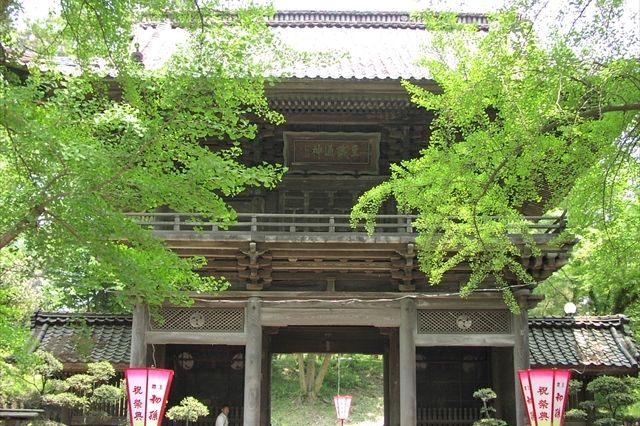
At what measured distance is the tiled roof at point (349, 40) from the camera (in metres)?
11.2

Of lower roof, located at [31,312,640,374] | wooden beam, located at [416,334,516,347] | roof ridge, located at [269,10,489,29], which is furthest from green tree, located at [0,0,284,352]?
roof ridge, located at [269,10,489,29]

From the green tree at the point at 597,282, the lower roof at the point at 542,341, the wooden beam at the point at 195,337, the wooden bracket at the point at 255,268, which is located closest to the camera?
the wooden bracket at the point at 255,268

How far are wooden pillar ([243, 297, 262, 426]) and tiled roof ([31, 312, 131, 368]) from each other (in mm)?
2820

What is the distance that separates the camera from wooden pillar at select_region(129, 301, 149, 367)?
11141 millimetres

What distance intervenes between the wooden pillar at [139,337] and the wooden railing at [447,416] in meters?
6.08

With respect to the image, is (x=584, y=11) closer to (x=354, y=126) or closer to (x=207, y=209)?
(x=207, y=209)

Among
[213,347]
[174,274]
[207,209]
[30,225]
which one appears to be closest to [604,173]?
[207,209]

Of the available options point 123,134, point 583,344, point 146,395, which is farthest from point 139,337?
point 583,344

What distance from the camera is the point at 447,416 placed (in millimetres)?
14180

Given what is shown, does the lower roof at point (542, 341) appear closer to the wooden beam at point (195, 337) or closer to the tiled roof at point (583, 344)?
the tiled roof at point (583, 344)

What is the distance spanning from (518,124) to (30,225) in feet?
14.6

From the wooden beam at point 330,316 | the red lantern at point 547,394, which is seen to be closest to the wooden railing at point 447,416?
the wooden beam at point 330,316

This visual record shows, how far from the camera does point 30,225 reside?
20.6ft

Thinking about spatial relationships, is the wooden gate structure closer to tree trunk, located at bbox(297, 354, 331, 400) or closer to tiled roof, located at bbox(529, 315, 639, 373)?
tiled roof, located at bbox(529, 315, 639, 373)
